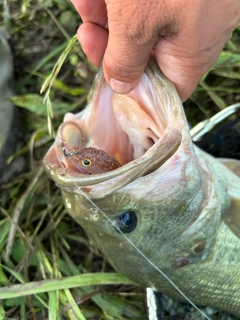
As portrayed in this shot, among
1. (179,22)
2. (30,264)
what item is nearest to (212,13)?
(179,22)

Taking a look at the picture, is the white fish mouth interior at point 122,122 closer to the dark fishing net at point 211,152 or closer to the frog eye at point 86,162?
the frog eye at point 86,162

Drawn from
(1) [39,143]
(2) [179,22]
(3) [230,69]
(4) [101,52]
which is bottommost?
(1) [39,143]

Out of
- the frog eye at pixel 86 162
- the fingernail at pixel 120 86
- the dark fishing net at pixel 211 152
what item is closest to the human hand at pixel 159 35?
the fingernail at pixel 120 86

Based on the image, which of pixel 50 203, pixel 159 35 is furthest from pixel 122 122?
pixel 50 203

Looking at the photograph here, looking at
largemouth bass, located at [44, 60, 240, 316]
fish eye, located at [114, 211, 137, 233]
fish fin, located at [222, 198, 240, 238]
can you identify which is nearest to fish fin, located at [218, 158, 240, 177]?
largemouth bass, located at [44, 60, 240, 316]

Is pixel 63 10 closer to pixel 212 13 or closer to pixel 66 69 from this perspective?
pixel 66 69

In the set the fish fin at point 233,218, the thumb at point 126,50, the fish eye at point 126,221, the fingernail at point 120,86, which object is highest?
the thumb at point 126,50

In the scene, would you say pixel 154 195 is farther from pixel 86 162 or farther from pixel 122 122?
pixel 122 122

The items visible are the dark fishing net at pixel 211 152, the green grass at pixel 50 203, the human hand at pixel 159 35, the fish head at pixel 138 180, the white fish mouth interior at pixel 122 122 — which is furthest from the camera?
the green grass at pixel 50 203
